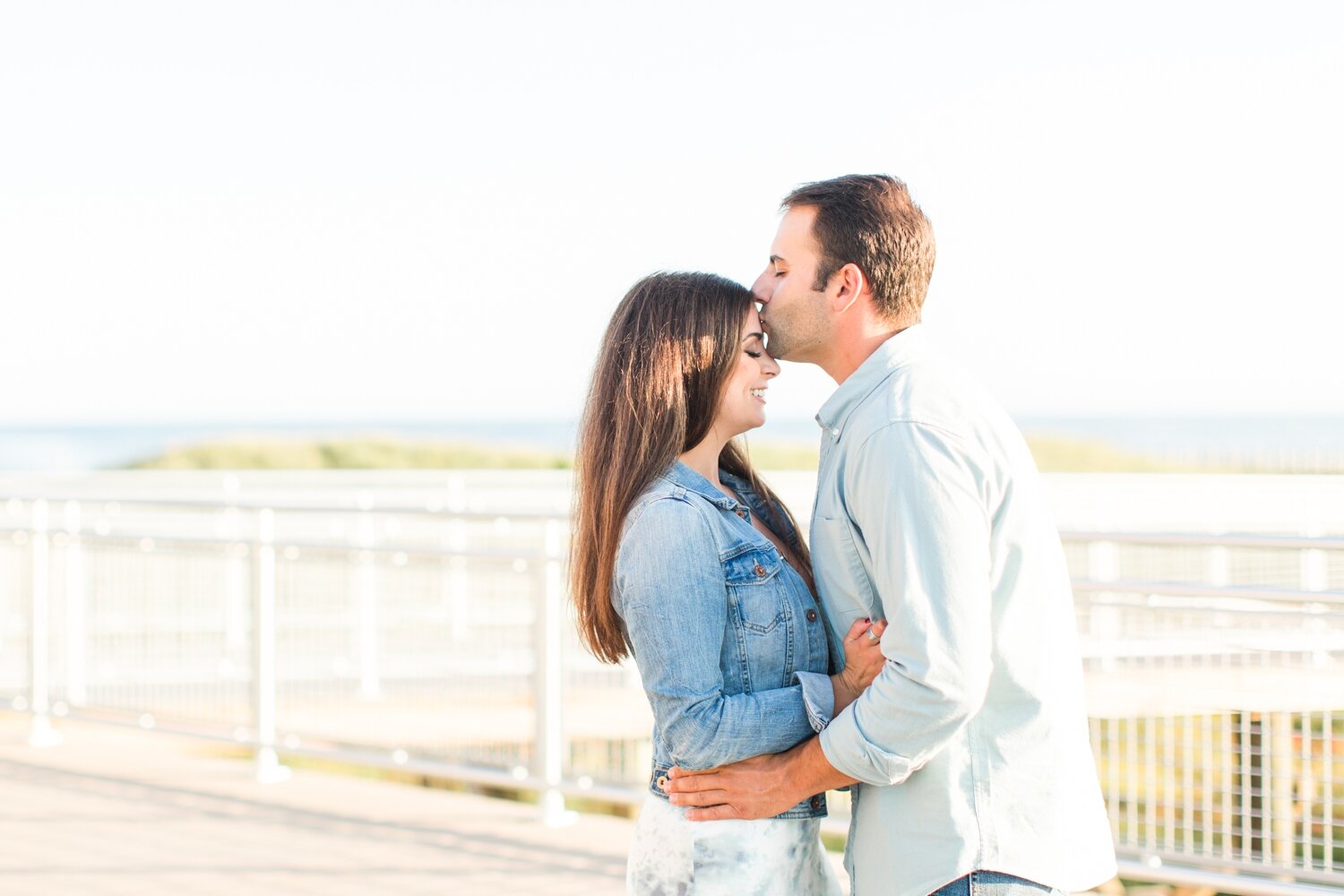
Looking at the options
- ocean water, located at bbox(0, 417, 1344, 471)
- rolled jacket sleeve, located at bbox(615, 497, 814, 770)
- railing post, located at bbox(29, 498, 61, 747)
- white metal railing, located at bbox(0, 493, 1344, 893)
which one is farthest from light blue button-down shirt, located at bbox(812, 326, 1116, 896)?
ocean water, located at bbox(0, 417, 1344, 471)

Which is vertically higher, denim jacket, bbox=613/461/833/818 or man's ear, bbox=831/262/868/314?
man's ear, bbox=831/262/868/314

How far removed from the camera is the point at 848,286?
7.06 ft

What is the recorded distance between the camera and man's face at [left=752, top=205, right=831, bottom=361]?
7.15ft

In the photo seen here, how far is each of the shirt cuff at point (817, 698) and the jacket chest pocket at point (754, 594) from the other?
0.09 meters

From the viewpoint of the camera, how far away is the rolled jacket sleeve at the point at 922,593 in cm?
189

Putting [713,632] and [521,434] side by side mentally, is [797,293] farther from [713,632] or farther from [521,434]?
[521,434]


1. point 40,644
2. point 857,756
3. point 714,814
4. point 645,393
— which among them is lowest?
point 40,644

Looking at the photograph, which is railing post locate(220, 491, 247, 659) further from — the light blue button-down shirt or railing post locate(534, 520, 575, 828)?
the light blue button-down shirt

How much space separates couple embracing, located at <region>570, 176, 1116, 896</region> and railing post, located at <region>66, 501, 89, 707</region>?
17.4 feet

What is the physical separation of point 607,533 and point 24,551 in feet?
19.1

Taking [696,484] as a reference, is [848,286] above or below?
above

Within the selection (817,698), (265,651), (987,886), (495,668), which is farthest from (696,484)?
(265,651)

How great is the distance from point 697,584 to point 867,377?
409 millimetres

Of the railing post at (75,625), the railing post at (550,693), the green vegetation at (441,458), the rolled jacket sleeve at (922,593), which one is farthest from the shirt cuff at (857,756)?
the green vegetation at (441,458)
